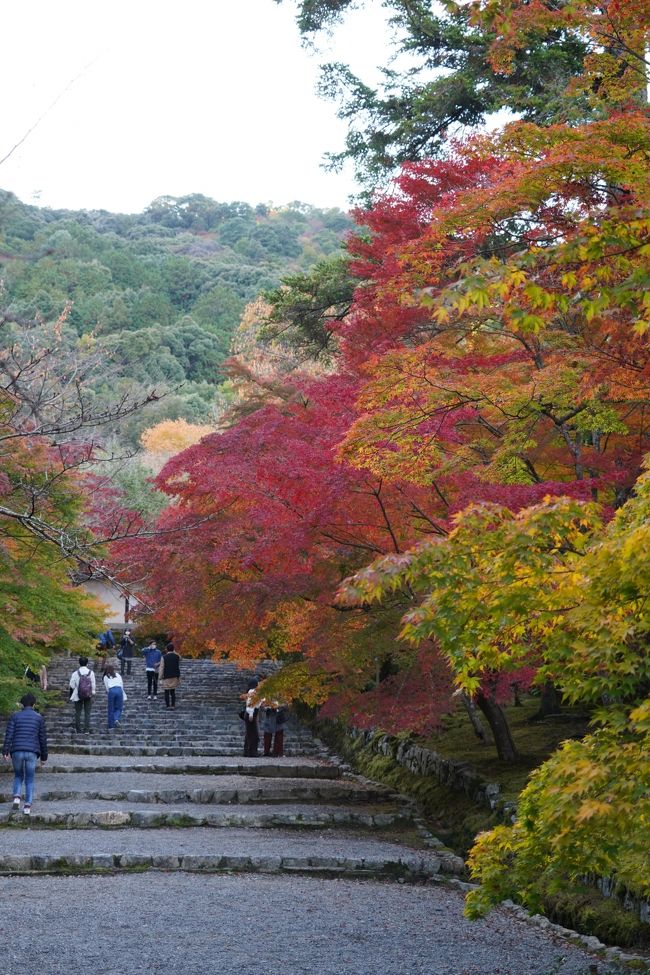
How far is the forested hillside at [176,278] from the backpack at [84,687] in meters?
11.5

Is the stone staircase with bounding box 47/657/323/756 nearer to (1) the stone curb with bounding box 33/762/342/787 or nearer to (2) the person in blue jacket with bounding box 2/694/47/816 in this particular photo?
(1) the stone curb with bounding box 33/762/342/787

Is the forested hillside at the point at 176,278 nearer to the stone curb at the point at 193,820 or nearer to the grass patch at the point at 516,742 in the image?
the grass patch at the point at 516,742

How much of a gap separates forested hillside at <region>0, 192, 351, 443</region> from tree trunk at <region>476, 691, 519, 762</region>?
18.9m

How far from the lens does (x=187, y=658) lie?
39.4 m

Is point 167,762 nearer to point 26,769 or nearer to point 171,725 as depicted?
point 171,725

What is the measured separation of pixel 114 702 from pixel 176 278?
Answer: 5692 cm

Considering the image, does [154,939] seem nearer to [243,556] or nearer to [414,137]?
[243,556]

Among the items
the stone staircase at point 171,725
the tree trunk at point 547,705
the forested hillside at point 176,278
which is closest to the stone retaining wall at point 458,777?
the tree trunk at point 547,705

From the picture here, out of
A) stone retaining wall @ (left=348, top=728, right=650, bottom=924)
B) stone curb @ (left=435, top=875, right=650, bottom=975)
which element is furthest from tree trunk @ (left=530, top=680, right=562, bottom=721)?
stone curb @ (left=435, top=875, right=650, bottom=975)

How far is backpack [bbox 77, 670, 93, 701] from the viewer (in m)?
20.7

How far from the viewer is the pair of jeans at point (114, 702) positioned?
21.8 metres

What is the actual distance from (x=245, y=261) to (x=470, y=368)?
79036 millimetres

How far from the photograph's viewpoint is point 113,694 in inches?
857

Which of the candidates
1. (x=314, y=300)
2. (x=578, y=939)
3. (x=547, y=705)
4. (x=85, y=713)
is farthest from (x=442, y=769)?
(x=314, y=300)
